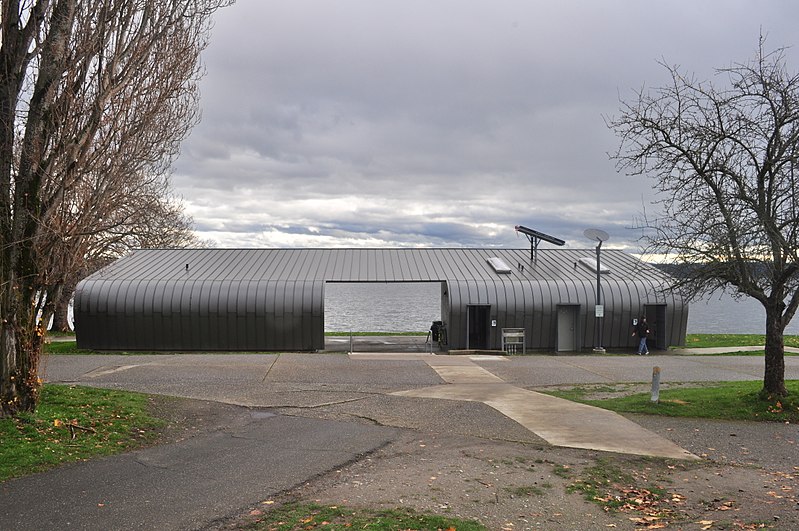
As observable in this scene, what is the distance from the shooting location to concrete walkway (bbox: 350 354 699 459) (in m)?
10.9

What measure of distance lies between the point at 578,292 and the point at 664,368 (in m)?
7.80

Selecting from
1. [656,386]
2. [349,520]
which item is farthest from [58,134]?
[656,386]

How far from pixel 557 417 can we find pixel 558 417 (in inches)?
0.8

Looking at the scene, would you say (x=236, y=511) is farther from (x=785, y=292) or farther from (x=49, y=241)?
(x=785, y=292)

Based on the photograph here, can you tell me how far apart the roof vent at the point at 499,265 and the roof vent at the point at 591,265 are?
3992mm

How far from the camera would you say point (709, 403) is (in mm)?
14180

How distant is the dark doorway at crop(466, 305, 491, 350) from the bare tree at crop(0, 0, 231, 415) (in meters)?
19.8

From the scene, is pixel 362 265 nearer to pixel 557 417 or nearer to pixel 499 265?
pixel 499 265

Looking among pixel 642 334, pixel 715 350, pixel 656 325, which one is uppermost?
pixel 656 325

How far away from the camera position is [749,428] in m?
12.5

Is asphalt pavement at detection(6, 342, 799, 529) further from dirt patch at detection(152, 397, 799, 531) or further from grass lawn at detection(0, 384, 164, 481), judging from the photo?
dirt patch at detection(152, 397, 799, 531)

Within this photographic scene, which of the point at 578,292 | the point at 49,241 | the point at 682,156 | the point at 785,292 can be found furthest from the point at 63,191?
the point at 578,292

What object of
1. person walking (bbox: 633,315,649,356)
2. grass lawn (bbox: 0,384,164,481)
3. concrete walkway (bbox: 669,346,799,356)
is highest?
person walking (bbox: 633,315,649,356)

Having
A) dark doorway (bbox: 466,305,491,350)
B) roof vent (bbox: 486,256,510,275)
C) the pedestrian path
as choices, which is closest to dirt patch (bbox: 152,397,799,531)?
the pedestrian path
